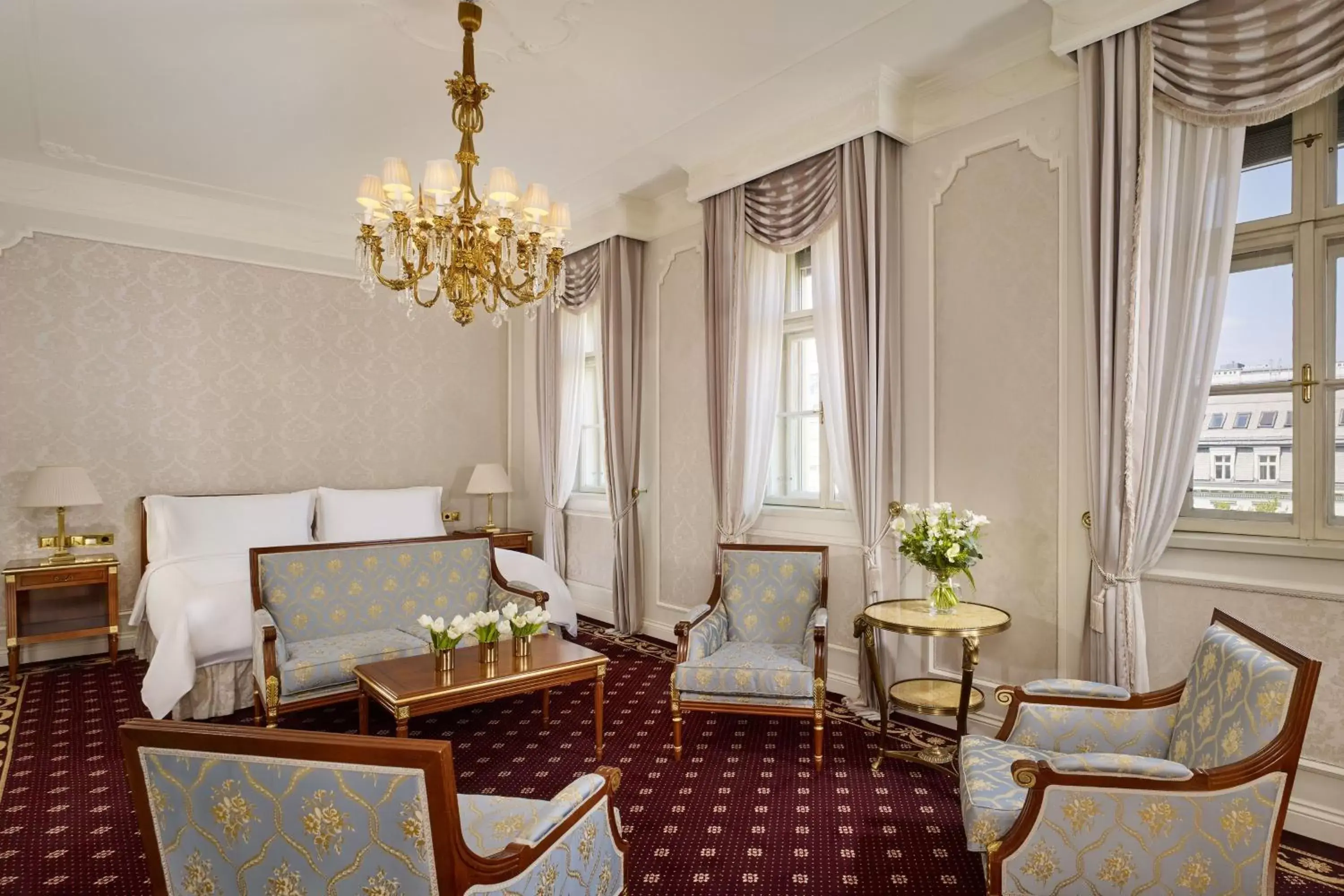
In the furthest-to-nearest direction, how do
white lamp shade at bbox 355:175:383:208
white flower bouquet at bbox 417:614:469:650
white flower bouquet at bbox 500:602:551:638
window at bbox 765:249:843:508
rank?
A: window at bbox 765:249:843:508, white flower bouquet at bbox 500:602:551:638, white lamp shade at bbox 355:175:383:208, white flower bouquet at bbox 417:614:469:650

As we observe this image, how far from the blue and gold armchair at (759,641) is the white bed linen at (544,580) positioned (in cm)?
132

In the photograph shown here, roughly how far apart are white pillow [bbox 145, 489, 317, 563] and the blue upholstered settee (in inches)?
49.7

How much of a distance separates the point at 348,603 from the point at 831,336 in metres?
3.10

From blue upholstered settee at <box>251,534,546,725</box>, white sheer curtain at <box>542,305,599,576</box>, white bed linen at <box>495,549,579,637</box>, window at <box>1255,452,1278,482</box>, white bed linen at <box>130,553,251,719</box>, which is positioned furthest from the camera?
white sheer curtain at <box>542,305,599,576</box>

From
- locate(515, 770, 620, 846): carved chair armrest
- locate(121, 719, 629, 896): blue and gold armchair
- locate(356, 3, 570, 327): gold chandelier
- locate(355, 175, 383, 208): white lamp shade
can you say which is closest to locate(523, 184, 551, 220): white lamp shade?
locate(356, 3, 570, 327): gold chandelier

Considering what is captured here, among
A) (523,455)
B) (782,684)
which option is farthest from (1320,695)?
(523,455)

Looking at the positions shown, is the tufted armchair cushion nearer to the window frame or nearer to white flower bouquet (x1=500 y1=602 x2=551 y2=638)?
white flower bouquet (x1=500 y1=602 x2=551 y2=638)

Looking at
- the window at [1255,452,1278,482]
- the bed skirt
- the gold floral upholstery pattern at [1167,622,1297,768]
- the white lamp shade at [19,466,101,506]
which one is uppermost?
the window at [1255,452,1278,482]

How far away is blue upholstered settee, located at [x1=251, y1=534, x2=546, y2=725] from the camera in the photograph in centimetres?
354

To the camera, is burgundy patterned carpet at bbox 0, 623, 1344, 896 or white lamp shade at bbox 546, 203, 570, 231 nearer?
burgundy patterned carpet at bbox 0, 623, 1344, 896

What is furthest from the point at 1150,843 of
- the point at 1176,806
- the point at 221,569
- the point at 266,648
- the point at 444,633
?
the point at 221,569

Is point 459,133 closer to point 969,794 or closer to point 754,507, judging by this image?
point 754,507

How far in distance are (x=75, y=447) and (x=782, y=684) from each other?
5.08 meters

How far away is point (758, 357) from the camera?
4.68 meters
